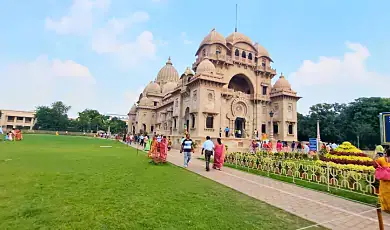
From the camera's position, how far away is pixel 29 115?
287 ft

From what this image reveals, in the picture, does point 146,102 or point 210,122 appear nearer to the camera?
point 210,122

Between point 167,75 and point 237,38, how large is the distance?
76.2 ft

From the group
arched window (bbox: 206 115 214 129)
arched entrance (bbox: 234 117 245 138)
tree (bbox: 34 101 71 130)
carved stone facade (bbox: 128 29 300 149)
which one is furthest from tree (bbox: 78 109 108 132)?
arched window (bbox: 206 115 214 129)

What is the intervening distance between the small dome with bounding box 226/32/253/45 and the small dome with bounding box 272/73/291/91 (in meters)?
7.51

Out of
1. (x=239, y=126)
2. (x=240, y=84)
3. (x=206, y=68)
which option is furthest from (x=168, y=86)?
(x=206, y=68)

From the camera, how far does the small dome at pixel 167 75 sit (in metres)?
54.5

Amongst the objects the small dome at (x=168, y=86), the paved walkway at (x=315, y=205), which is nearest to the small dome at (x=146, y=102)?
the small dome at (x=168, y=86)

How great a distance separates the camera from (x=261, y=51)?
37.8m

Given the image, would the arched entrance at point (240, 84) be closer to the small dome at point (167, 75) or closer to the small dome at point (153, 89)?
the small dome at point (167, 75)

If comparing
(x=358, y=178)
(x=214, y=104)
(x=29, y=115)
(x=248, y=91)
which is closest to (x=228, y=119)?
(x=214, y=104)

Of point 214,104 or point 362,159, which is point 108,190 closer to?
point 362,159

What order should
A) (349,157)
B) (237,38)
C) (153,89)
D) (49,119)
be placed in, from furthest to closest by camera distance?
(49,119), (153,89), (237,38), (349,157)

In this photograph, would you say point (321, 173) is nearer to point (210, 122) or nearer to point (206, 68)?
point (210, 122)

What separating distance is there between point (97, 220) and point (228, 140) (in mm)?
20710
